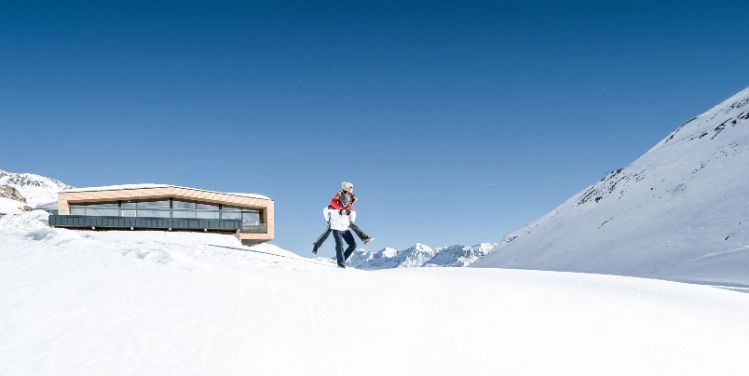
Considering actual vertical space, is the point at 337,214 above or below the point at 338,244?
above

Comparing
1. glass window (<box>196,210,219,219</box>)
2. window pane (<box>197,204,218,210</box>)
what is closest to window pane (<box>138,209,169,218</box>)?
glass window (<box>196,210,219,219</box>)

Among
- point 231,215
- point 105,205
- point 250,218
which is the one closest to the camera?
point 105,205

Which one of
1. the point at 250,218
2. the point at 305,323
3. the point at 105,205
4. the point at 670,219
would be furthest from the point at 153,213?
the point at 305,323

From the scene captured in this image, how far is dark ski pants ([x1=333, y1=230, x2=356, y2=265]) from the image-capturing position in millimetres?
11234

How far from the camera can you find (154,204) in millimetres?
35562

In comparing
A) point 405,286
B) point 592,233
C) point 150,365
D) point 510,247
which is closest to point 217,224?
point 510,247

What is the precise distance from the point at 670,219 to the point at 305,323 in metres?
24.6

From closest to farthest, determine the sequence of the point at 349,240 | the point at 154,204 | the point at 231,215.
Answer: the point at 349,240 < the point at 154,204 < the point at 231,215

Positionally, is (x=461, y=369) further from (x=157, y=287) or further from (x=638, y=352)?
(x=157, y=287)

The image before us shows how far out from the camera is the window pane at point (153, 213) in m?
34.8

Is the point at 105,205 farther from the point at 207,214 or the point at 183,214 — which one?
the point at 207,214

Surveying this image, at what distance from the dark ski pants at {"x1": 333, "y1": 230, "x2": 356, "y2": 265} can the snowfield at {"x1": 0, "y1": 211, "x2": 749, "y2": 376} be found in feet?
11.2

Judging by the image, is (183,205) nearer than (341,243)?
No

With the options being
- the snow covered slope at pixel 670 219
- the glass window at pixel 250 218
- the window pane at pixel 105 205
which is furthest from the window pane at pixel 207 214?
the snow covered slope at pixel 670 219
